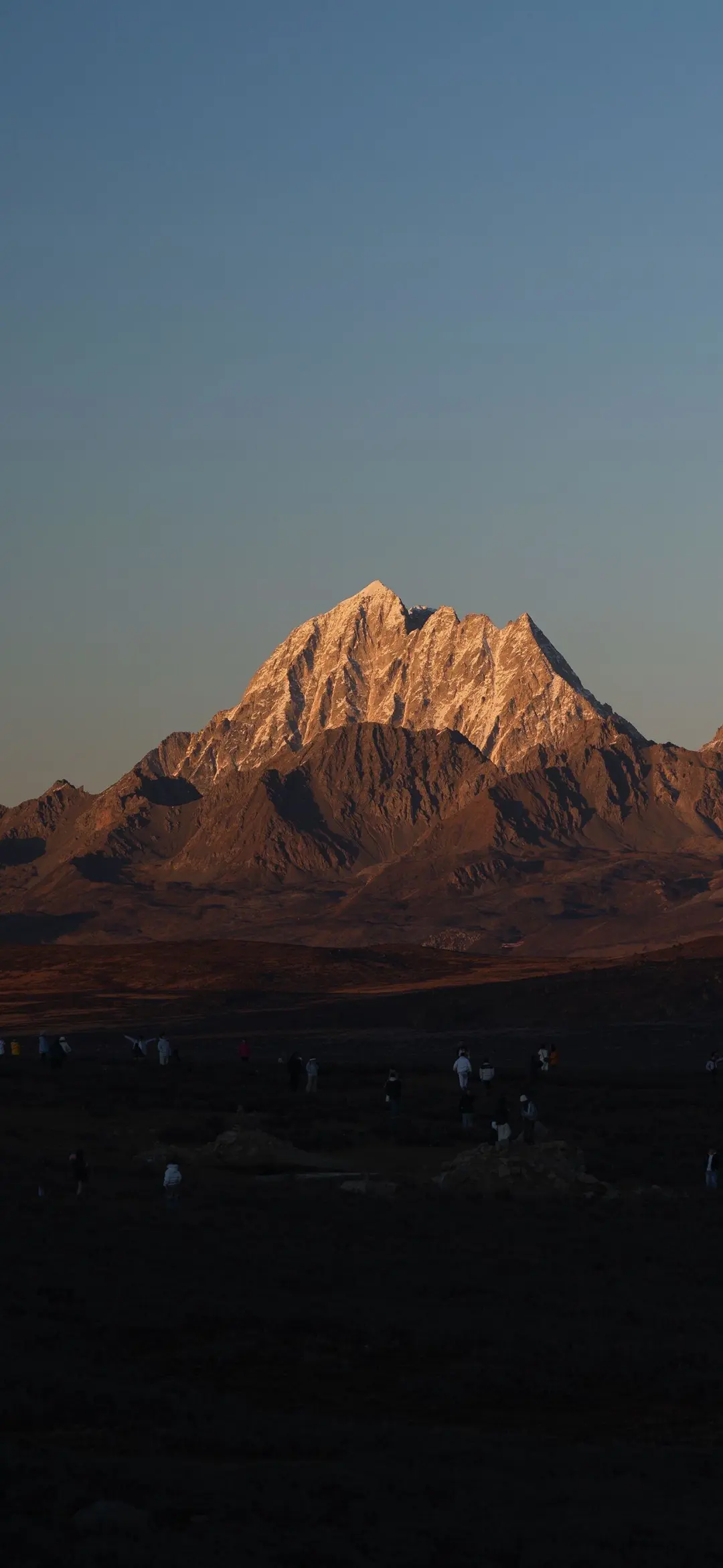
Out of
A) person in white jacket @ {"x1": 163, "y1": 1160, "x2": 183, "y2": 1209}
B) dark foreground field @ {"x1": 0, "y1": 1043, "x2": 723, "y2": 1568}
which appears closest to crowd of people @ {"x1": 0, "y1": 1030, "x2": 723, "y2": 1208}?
person in white jacket @ {"x1": 163, "y1": 1160, "x2": 183, "y2": 1209}

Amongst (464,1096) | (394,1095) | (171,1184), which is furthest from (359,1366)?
(394,1095)

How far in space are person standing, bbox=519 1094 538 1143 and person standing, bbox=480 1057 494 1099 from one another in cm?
799

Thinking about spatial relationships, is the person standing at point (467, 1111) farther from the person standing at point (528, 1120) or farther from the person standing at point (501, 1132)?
the person standing at point (501, 1132)

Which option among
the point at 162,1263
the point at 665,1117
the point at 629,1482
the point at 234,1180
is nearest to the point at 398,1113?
the point at 665,1117

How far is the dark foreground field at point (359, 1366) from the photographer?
64.7ft

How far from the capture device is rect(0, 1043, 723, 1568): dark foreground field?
19.7 m

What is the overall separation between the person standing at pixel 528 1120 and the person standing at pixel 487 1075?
26.2ft

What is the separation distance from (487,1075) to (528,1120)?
13.5 metres

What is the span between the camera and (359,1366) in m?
29.6

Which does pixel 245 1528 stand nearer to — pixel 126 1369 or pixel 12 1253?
pixel 126 1369

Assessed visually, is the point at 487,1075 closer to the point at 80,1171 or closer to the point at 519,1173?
the point at 519,1173

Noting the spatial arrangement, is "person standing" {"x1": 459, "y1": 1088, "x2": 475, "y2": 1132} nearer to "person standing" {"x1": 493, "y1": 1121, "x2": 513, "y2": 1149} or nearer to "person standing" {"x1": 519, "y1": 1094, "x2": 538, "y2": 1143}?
"person standing" {"x1": 519, "y1": 1094, "x2": 538, "y2": 1143}

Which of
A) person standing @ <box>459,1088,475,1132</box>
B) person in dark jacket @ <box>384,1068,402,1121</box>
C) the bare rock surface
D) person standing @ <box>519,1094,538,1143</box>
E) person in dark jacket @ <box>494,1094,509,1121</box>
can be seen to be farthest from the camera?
person in dark jacket @ <box>384,1068,402,1121</box>

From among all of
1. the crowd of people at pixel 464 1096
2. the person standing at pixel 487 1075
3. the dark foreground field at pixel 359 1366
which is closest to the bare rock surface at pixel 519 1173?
the dark foreground field at pixel 359 1366
